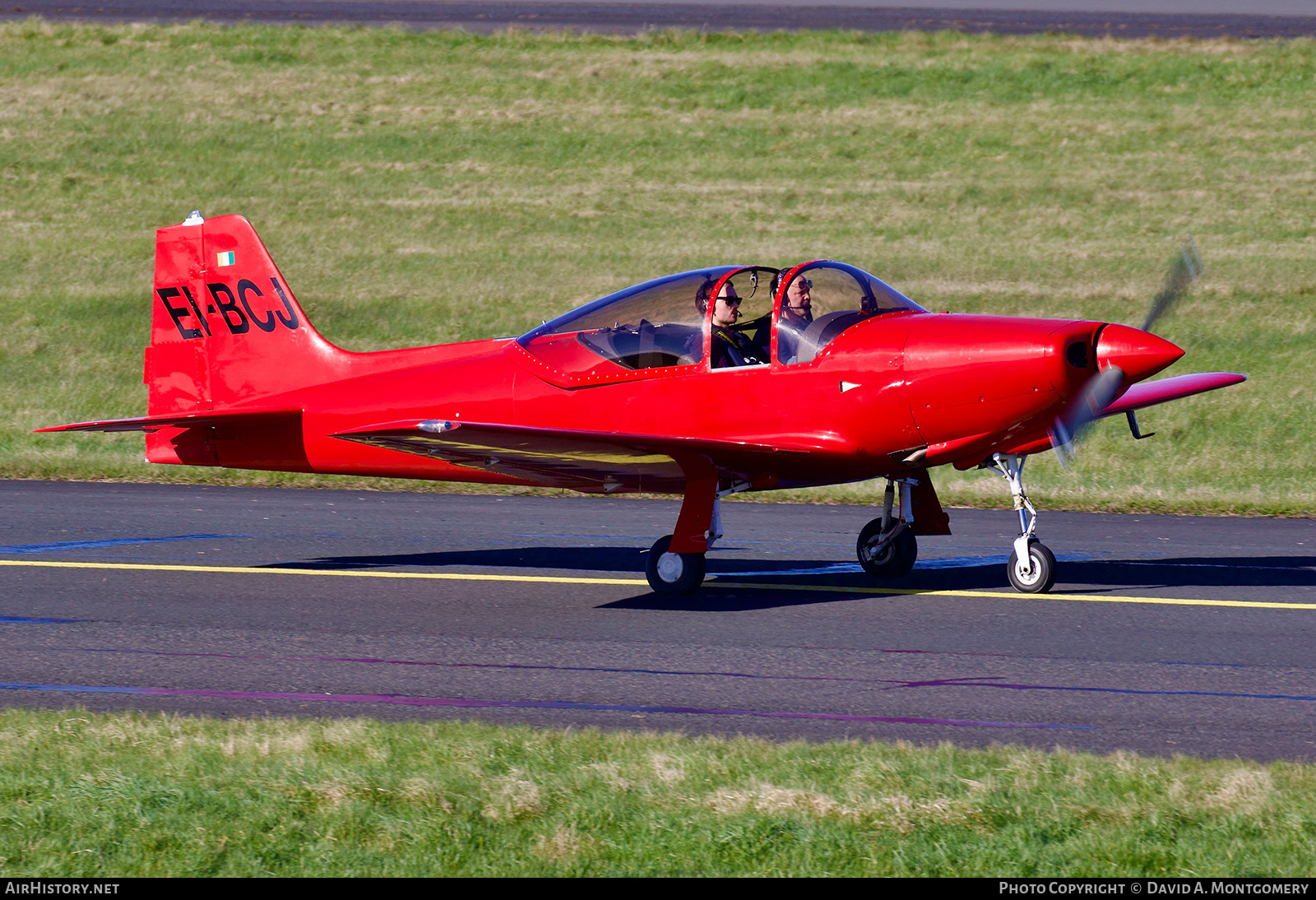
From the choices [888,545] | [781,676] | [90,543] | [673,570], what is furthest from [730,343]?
[90,543]

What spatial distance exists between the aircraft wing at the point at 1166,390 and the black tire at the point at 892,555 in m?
1.66

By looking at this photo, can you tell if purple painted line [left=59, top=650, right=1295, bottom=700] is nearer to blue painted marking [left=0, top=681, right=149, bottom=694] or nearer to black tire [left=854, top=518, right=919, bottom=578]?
blue painted marking [left=0, top=681, right=149, bottom=694]

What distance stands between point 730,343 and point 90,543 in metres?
5.61

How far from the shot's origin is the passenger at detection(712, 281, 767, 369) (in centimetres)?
945

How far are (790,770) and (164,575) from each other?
6.31 m

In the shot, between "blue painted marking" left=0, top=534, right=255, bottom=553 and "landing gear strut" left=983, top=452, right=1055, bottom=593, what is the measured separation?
20.8 ft

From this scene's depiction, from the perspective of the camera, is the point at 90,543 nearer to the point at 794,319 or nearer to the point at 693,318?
the point at 693,318

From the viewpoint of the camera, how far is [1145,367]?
8.45 meters

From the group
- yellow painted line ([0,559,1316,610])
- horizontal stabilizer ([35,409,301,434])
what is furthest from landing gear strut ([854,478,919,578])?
horizontal stabilizer ([35,409,301,434])

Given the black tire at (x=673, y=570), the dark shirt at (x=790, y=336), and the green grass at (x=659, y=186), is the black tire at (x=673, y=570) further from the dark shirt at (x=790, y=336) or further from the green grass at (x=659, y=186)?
the green grass at (x=659, y=186)

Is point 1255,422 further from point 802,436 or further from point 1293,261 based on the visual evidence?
point 802,436

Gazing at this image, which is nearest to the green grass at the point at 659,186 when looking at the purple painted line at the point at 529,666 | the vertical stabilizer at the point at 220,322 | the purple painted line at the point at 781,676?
the vertical stabilizer at the point at 220,322
